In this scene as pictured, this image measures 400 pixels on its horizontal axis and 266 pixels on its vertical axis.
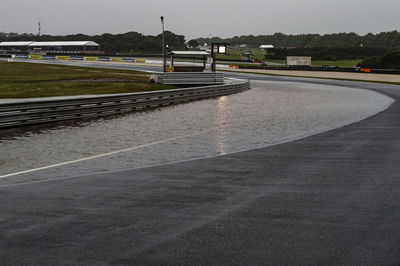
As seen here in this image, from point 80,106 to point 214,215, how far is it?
15.2 m

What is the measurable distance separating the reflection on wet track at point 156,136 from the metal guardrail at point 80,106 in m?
1.07

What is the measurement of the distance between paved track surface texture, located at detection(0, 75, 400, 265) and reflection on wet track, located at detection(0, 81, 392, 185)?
1346mm

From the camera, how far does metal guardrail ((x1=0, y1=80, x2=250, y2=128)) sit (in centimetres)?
1728

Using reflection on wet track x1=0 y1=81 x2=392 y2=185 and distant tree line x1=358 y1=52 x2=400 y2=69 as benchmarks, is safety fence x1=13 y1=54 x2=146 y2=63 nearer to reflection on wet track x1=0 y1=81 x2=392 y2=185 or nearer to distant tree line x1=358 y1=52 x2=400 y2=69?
distant tree line x1=358 y1=52 x2=400 y2=69

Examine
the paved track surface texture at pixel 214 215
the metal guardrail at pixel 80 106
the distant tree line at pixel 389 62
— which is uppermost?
the distant tree line at pixel 389 62

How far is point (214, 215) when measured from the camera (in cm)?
670

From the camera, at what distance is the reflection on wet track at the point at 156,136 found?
11.2 meters

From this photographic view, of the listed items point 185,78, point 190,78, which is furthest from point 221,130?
point 190,78

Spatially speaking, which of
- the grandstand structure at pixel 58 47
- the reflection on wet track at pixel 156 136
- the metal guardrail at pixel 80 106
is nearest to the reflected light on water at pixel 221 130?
the reflection on wet track at pixel 156 136

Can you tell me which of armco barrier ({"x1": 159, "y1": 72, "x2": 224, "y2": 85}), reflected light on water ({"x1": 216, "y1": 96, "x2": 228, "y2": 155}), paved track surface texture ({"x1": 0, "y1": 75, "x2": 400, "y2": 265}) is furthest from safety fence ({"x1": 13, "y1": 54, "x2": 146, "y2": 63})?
paved track surface texture ({"x1": 0, "y1": 75, "x2": 400, "y2": 265})

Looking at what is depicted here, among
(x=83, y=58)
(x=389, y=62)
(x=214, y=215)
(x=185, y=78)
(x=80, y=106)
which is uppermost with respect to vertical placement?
(x=83, y=58)

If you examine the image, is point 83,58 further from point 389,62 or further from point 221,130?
point 221,130

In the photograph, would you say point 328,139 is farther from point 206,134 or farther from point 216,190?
point 216,190

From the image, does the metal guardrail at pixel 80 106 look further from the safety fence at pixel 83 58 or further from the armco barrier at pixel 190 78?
the safety fence at pixel 83 58
